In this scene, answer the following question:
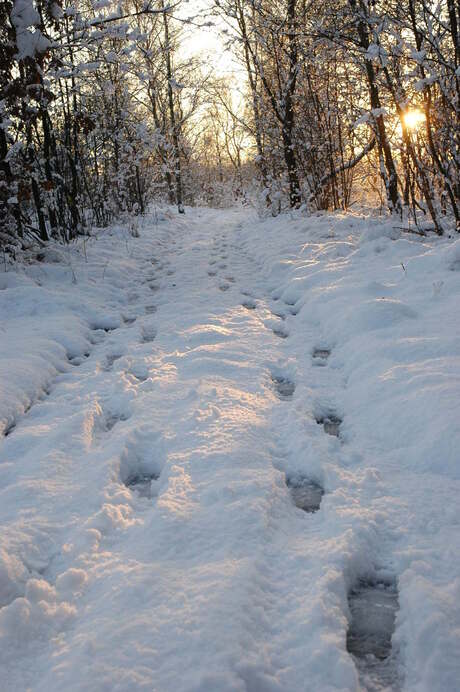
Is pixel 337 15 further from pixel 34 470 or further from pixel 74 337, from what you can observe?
pixel 34 470

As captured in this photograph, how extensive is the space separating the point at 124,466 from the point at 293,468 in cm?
68

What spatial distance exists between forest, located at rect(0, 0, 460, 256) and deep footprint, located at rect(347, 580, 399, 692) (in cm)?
374

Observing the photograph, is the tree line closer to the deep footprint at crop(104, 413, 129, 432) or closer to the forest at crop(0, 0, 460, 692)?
the forest at crop(0, 0, 460, 692)

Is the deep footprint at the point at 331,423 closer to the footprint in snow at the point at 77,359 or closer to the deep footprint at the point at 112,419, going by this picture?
the deep footprint at the point at 112,419

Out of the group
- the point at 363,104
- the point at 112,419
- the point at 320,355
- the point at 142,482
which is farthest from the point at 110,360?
the point at 363,104

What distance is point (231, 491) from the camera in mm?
1668

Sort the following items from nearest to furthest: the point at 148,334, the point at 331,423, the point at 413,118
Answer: the point at 331,423 → the point at 148,334 → the point at 413,118

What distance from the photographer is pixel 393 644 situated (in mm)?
1142

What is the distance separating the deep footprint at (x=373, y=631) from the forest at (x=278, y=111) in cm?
374

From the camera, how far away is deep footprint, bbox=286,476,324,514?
1.68m

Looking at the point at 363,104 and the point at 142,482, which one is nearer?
the point at 142,482

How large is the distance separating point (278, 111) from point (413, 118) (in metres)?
5.49

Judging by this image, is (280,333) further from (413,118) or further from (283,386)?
(413,118)

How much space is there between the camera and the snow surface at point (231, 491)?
42.9 inches
